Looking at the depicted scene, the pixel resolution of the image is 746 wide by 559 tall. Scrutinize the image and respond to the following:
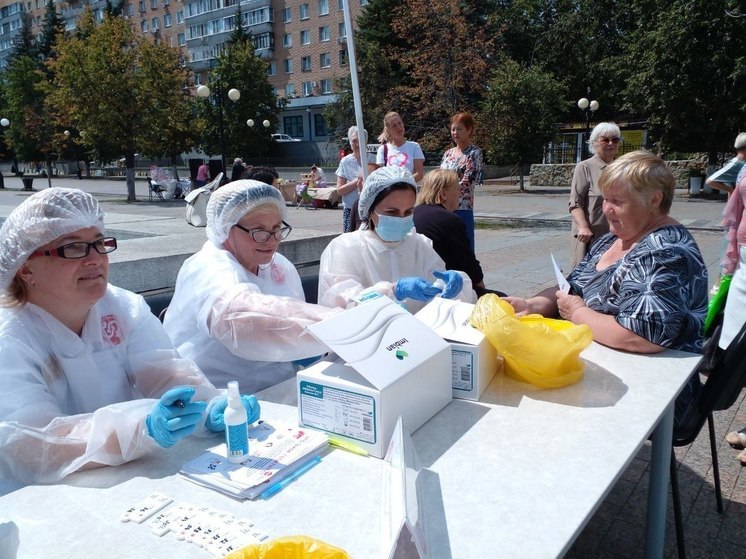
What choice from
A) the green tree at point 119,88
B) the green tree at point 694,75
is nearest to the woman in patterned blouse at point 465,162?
the green tree at point 694,75

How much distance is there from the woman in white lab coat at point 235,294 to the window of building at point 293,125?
148ft

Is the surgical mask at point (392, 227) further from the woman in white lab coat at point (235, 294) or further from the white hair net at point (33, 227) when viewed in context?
the white hair net at point (33, 227)

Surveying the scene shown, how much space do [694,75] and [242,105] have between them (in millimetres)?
25265

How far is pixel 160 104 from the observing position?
19344 millimetres

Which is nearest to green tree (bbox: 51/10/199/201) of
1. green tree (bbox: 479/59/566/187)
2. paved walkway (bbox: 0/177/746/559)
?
paved walkway (bbox: 0/177/746/559)

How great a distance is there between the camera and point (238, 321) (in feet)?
5.96

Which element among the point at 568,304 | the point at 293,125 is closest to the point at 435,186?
the point at 568,304

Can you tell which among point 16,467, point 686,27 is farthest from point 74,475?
point 686,27

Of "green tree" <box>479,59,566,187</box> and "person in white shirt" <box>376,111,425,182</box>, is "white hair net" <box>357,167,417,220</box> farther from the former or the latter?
"green tree" <box>479,59,566,187</box>

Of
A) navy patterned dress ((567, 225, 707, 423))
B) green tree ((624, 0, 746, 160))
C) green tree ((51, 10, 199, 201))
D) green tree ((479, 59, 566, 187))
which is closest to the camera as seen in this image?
navy patterned dress ((567, 225, 707, 423))

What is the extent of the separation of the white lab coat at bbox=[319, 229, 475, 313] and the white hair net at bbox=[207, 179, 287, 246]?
0.52 m

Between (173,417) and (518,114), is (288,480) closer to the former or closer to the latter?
(173,417)

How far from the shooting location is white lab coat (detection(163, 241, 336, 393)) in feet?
5.80

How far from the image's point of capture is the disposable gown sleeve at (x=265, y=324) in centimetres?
175
